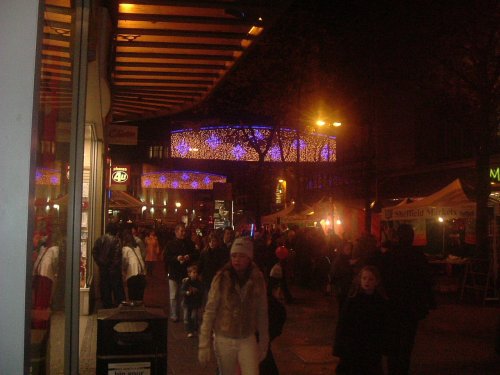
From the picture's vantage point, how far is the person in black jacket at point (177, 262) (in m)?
12.2

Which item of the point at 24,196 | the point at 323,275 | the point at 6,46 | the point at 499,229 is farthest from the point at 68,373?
the point at 323,275

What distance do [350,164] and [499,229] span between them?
831 inches

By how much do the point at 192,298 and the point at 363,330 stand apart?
5306 millimetres

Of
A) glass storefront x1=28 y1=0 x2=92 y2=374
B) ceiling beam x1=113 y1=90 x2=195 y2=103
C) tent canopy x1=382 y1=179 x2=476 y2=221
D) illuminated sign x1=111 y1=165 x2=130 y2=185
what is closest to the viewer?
glass storefront x1=28 y1=0 x2=92 y2=374

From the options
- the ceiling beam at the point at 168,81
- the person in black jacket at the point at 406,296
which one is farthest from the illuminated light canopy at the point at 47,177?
the ceiling beam at the point at 168,81

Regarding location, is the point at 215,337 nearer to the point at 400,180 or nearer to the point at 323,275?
the point at 323,275

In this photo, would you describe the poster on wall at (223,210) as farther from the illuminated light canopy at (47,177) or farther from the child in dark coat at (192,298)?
the illuminated light canopy at (47,177)

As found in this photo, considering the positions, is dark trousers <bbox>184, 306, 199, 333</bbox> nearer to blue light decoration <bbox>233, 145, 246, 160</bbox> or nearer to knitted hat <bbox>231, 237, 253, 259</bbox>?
knitted hat <bbox>231, 237, 253, 259</bbox>

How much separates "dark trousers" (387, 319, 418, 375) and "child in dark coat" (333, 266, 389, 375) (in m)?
0.73

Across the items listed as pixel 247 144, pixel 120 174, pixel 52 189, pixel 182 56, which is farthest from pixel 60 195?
pixel 247 144

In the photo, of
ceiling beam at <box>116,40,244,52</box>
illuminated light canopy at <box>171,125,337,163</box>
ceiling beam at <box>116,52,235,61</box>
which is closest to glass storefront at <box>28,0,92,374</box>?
ceiling beam at <box>116,40,244,52</box>

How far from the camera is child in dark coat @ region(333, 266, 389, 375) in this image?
6145mm

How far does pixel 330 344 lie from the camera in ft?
33.5

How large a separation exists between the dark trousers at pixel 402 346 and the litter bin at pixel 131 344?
10.5 ft
